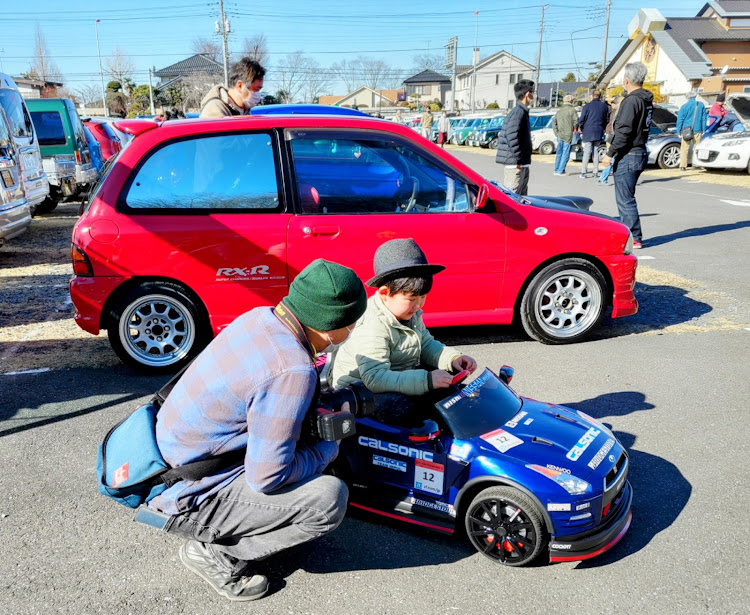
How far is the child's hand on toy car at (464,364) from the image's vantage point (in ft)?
10.5

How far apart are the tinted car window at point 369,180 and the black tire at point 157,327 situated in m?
1.14

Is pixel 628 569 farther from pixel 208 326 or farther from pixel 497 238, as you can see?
pixel 208 326

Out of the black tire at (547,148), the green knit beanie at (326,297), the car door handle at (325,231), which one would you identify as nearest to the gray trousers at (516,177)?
the car door handle at (325,231)

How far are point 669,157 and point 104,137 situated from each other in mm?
15026

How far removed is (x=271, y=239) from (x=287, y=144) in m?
0.71

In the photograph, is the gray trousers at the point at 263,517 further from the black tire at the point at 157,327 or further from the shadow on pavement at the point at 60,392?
the black tire at the point at 157,327

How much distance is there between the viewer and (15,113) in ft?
33.8

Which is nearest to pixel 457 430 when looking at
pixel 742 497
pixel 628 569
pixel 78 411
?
pixel 628 569

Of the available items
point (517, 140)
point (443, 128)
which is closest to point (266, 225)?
point (517, 140)

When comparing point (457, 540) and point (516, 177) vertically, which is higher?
point (516, 177)

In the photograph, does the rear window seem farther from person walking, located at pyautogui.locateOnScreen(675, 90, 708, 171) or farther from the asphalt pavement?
person walking, located at pyautogui.locateOnScreen(675, 90, 708, 171)

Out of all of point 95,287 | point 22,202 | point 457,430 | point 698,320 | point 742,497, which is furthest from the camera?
point 22,202

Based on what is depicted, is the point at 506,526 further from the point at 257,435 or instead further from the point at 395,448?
the point at 257,435

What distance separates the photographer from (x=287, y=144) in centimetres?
474
